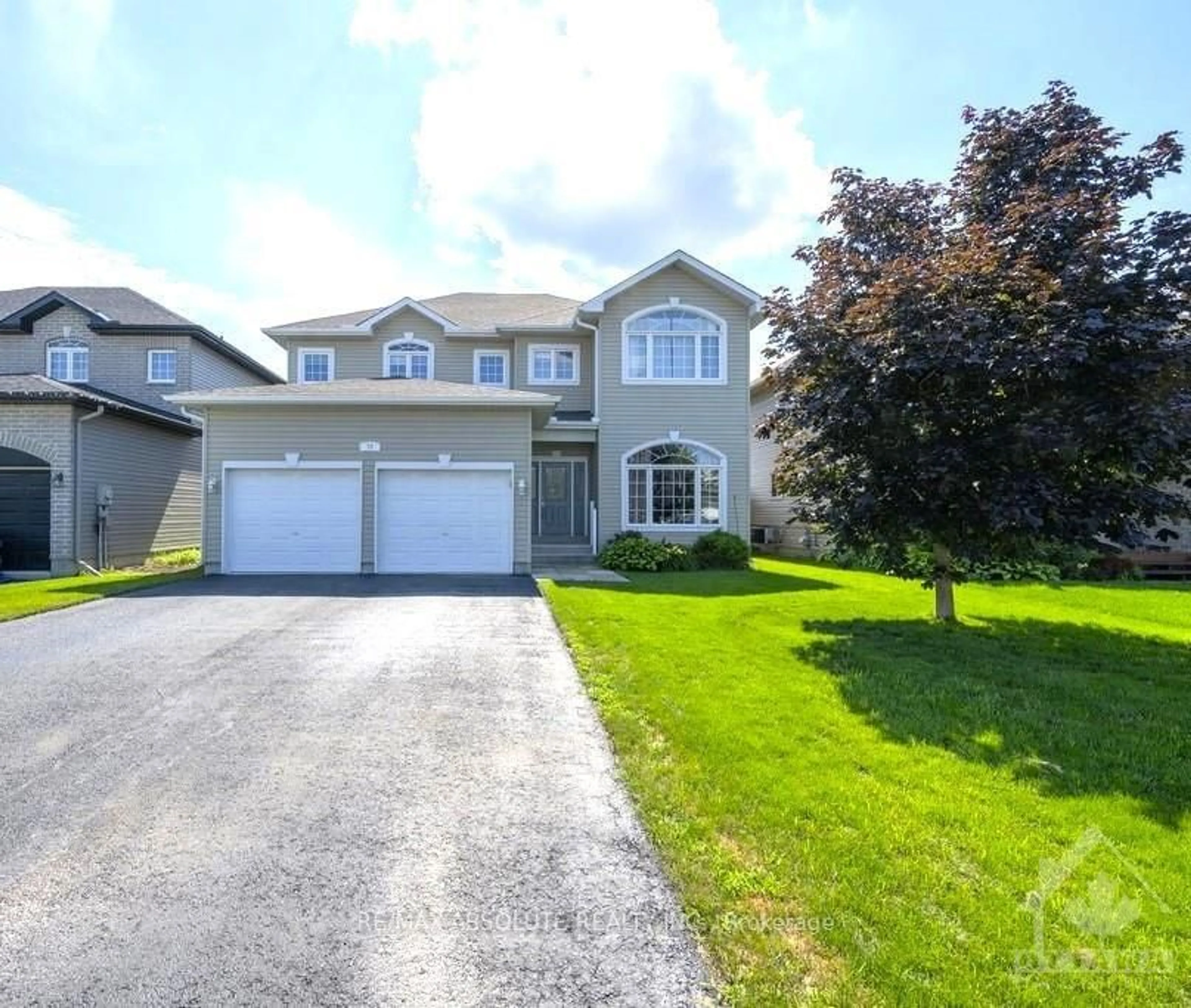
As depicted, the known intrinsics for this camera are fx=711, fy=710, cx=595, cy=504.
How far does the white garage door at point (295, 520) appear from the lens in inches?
564

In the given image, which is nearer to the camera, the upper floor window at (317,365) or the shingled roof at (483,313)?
the shingled roof at (483,313)

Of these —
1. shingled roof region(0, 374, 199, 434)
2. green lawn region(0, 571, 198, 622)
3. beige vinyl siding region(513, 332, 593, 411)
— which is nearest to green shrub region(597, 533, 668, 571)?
beige vinyl siding region(513, 332, 593, 411)

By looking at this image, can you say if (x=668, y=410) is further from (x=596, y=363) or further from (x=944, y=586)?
(x=944, y=586)

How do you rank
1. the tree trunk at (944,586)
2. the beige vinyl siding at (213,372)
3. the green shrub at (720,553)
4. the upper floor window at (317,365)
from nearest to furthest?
the tree trunk at (944,586), the green shrub at (720,553), the upper floor window at (317,365), the beige vinyl siding at (213,372)

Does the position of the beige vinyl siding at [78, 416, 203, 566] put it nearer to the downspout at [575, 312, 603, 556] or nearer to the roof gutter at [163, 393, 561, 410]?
the roof gutter at [163, 393, 561, 410]

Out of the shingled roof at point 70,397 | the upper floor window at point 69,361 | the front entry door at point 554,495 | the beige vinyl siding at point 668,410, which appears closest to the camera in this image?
the shingled roof at point 70,397

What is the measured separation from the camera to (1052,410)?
23.8ft

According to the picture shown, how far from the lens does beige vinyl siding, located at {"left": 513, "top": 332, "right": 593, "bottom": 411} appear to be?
18922 millimetres

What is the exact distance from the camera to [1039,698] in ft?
18.8

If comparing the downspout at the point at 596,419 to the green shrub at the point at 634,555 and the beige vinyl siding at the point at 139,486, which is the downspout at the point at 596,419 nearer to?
the green shrub at the point at 634,555

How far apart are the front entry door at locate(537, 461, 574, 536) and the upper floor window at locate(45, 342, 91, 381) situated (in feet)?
44.8

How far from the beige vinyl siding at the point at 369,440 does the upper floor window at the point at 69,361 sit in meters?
9.61

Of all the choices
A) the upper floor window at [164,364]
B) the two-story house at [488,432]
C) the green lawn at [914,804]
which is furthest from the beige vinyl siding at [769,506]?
the upper floor window at [164,364]

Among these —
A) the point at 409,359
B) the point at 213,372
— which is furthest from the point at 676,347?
the point at 213,372
